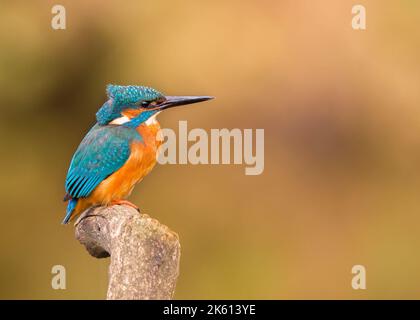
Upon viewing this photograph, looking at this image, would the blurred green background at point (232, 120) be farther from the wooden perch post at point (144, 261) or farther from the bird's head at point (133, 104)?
the wooden perch post at point (144, 261)

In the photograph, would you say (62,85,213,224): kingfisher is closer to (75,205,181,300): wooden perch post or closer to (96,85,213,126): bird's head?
(96,85,213,126): bird's head

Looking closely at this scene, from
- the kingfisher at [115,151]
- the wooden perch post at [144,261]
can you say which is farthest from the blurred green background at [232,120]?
the wooden perch post at [144,261]

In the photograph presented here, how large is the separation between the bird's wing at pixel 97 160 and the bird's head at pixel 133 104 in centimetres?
6

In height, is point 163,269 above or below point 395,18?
below

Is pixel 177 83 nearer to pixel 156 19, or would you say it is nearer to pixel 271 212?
pixel 156 19

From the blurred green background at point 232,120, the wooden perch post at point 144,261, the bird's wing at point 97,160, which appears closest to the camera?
the wooden perch post at point 144,261

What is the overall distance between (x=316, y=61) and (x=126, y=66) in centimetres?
138

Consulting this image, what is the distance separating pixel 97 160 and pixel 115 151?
8 centimetres

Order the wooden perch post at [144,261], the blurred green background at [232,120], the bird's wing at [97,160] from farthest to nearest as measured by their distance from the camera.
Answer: the blurred green background at [232,120] < the bird's wing at [97,160] < the wooden perch post at [144,261]

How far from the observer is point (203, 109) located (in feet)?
19.9

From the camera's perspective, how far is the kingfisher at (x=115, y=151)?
11.5 feet

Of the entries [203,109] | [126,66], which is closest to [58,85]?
[126,66]

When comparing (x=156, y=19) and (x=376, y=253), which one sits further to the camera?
(x=376, y=253)

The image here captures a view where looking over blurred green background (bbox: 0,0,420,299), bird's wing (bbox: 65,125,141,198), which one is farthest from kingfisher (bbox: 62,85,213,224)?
blurred green background (bbox: 0,0,420,299)
